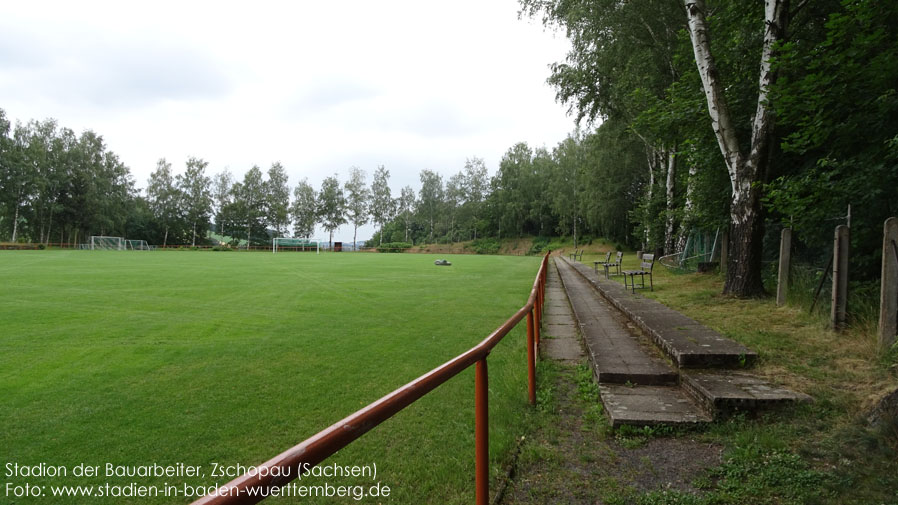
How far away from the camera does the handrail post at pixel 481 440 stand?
2.14 metres

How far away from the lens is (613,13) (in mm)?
14578

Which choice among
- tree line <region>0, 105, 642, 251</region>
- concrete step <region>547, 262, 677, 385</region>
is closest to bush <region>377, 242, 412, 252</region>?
tree line <region>0, 105, 642, 251</region>

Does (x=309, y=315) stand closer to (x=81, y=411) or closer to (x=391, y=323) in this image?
(x=391, y=323)

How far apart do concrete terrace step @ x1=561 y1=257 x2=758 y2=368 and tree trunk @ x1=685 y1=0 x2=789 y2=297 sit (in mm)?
2185

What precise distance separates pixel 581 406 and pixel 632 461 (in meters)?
1.07

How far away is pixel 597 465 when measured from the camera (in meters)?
2.87

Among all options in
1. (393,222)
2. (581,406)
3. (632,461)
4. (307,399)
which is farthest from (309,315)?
(393,222)

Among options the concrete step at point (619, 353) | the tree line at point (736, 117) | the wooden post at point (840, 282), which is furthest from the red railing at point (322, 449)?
the tree line at point (736, 117)

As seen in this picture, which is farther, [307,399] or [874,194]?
[874,194]

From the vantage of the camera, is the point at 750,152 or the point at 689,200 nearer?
the point at 750,152

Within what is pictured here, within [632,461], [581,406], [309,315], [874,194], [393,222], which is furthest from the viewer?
[393,222]

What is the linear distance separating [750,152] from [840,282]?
146 inches

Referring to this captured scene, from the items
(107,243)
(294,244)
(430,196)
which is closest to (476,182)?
(430,196)

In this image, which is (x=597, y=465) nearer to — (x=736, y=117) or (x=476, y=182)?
(x=736, y=117)
